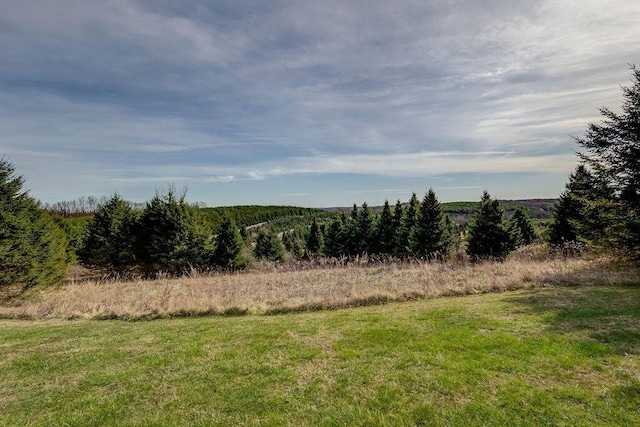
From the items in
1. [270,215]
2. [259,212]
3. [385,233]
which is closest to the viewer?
[385,233]

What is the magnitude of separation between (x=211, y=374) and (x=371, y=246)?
30985 millimetres

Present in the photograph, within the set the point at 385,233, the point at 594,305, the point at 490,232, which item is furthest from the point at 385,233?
the point at 594,305

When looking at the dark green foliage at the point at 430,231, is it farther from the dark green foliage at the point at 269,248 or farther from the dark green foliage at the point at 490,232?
the dark green foliage at the point at 269,248

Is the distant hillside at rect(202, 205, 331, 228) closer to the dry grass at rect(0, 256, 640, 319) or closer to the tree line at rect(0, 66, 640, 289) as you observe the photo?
the tree line at rect(0, 66, 640, 289)

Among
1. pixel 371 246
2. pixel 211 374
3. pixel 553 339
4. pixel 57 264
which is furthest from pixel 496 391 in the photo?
Answer: pixel 371 246

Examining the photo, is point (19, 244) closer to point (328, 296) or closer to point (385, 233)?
point (328, 296)

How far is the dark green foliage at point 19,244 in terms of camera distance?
12.7 meters

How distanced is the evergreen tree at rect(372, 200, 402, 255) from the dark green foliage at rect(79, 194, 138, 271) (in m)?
22.0

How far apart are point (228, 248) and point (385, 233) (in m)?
15.4

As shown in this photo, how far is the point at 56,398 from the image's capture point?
171 inches

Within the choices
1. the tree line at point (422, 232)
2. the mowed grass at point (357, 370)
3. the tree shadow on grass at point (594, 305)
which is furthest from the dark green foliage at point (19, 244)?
the tree shadow on grass at point (594, 305)

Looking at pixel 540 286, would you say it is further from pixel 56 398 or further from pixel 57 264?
pixel 57 264

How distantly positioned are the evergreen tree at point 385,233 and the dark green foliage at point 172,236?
16667 mm

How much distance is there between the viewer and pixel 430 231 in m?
25.4
